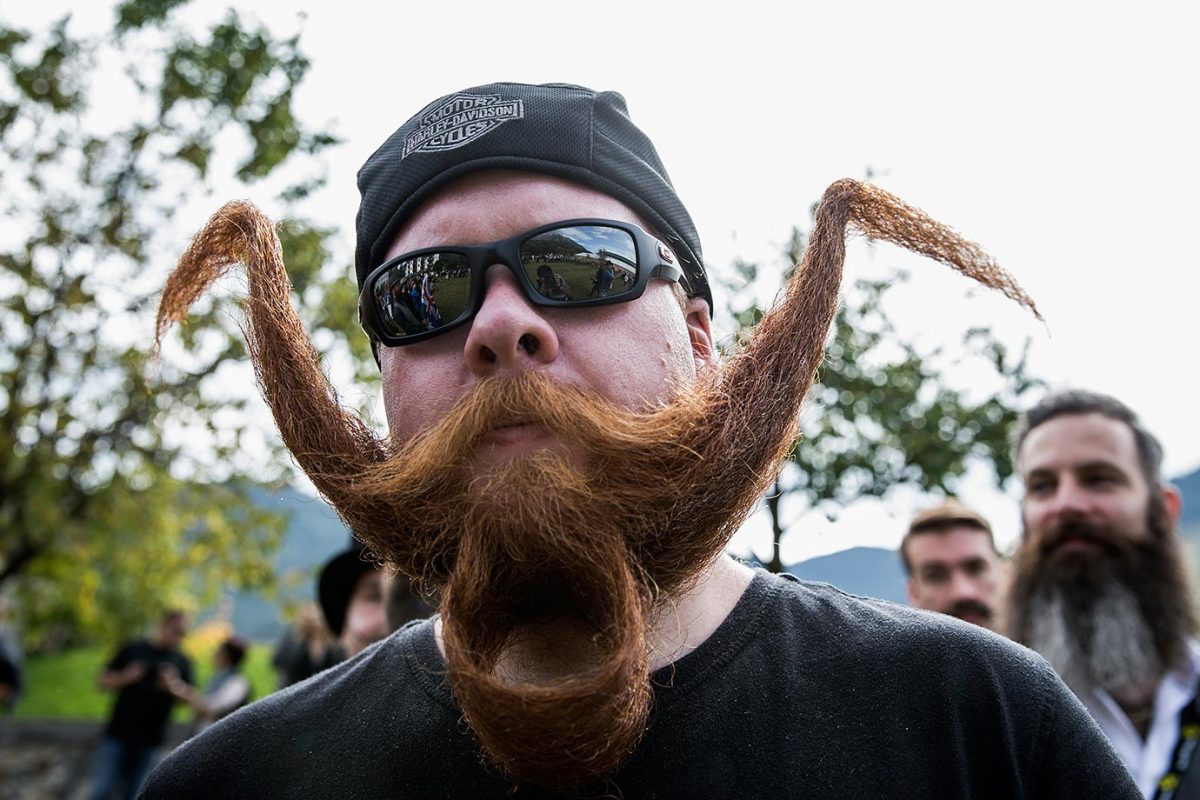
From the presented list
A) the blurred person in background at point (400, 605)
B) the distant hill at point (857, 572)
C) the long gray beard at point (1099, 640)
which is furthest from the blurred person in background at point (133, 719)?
the distant hill at point (857, 572)

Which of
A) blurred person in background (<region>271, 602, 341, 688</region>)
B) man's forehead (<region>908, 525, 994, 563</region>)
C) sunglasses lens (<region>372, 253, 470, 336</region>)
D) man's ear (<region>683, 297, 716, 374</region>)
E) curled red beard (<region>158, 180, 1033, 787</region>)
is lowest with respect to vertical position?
blurred person in background (<region>271, 602, 341, 688</region>)

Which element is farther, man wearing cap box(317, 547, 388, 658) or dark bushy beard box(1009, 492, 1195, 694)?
man wearing cap box(317, 547, 388, 658)

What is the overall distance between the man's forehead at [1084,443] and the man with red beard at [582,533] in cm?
199

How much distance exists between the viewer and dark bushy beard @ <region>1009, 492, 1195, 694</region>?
3568 millimetres

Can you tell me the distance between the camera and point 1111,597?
11.9 ft

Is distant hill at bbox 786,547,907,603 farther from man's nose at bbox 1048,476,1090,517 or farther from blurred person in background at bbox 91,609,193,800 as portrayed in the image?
blurred person in background at bbox 91,609,193,800

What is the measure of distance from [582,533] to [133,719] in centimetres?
893

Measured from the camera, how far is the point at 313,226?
35.9 ft

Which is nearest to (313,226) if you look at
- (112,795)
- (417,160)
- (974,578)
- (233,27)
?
(233,27)

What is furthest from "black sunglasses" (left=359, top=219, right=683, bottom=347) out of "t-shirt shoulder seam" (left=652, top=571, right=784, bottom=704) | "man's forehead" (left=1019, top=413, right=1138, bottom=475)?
"man's forehead" (left=1019, top=413, right=1138, bottom=475)

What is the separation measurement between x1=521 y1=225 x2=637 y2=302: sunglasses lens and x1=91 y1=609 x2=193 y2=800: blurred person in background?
870 centimetres

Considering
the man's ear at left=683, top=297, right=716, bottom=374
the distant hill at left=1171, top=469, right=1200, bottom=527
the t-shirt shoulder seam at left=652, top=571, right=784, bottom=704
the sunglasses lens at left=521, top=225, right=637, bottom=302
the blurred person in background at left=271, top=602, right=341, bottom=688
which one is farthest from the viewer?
the blurred person in background at left=271, top=602, right=341, bottom=688

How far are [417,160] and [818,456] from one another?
167cm

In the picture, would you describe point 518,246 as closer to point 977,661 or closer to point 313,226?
point 977,661
